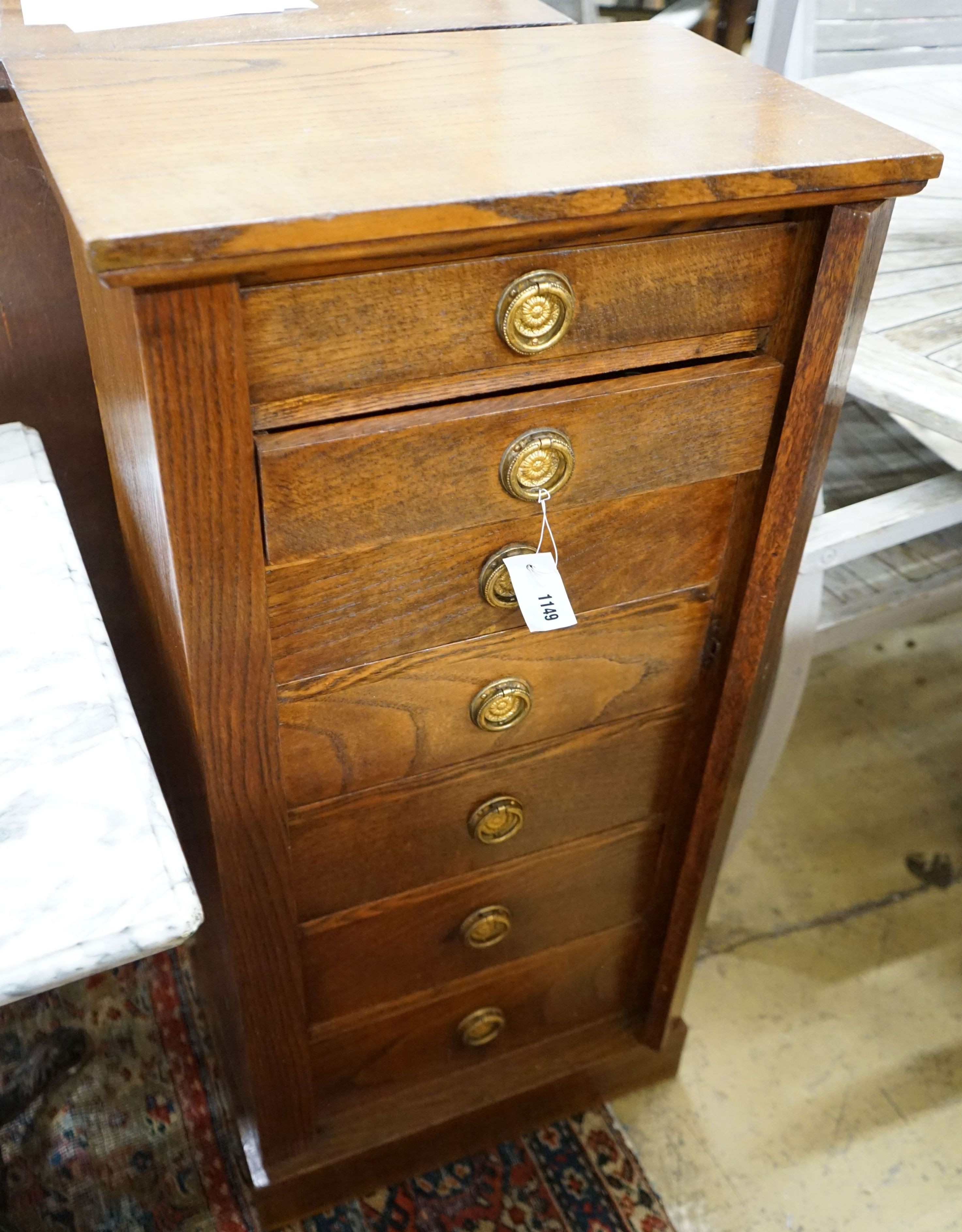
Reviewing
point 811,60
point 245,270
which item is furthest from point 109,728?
point 811,60

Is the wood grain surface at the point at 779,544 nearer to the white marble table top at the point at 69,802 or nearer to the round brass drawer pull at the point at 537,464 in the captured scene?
the round brass drawer pull at the point at 537,464

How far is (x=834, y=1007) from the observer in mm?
1354

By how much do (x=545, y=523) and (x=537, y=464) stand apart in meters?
0.05

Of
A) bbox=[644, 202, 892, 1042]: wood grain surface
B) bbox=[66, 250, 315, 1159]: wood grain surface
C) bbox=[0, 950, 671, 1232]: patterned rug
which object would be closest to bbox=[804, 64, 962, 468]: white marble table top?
bbox=[644, 202, 892, 1042]: wood grain surface

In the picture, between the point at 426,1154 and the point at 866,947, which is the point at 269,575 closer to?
the point at 426,1154

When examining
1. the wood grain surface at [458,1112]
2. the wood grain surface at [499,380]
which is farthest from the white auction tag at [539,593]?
the wood grain surface at [458,1112]

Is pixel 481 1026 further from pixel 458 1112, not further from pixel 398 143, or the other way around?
pixel 398 143

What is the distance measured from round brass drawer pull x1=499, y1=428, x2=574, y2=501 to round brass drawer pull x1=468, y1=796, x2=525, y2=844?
294 millimetres

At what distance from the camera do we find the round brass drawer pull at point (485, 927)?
963 millimetres

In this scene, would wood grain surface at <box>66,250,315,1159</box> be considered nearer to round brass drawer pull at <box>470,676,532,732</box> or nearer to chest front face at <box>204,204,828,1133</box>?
chest front face at <box>204,204,828,1133</box>

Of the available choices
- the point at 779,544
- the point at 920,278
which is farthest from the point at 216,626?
the point at 920,278

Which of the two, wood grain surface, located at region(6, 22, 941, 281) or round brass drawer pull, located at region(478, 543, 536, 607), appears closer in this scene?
wood grain surface, located at region(6, 22, 941, 281)

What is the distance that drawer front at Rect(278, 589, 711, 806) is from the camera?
755 mm

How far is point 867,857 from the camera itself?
1.55 m
